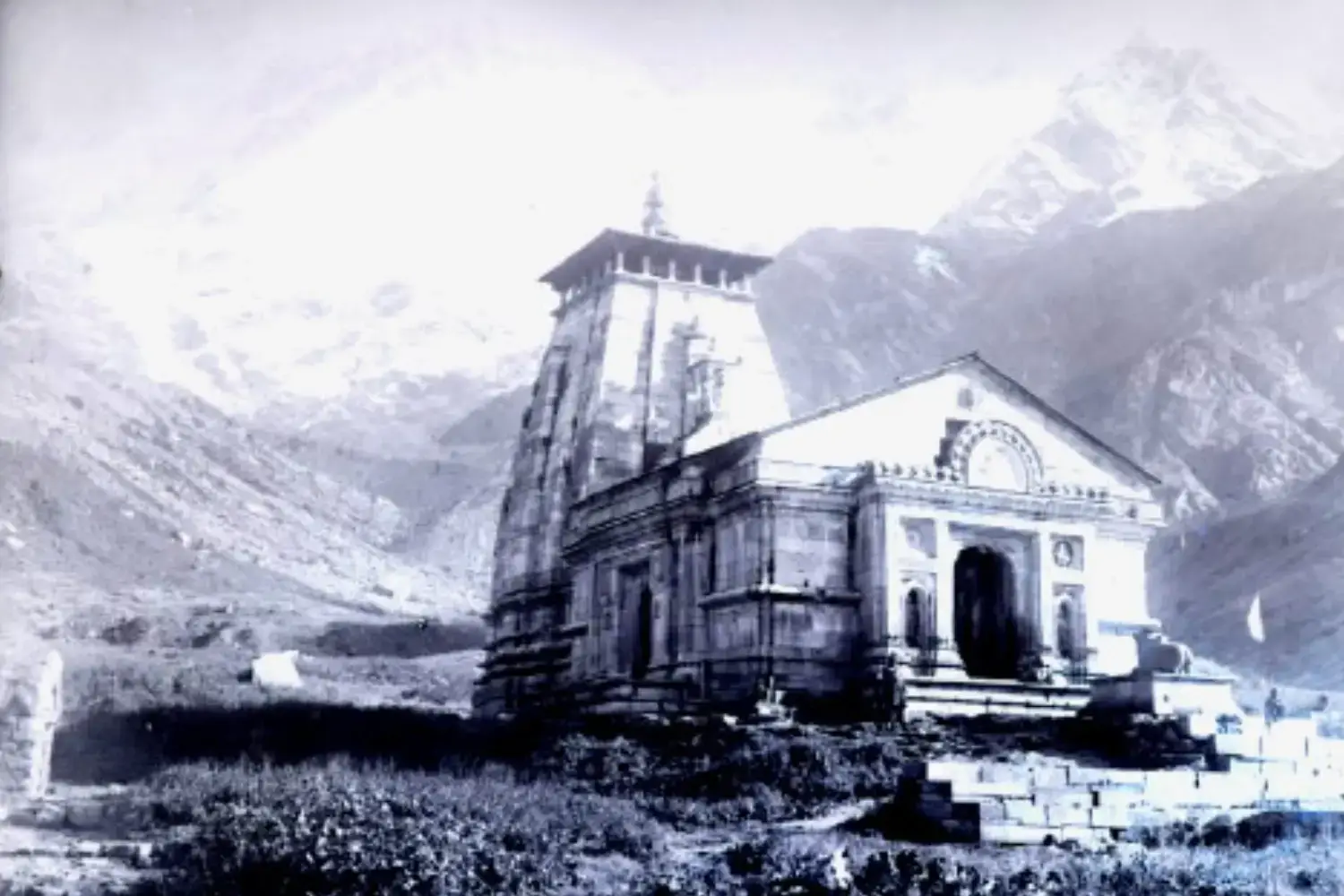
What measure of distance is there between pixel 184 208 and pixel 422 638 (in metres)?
22.9

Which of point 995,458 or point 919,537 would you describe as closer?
point 919,537

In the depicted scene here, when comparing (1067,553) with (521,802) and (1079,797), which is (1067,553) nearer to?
(1079,797)

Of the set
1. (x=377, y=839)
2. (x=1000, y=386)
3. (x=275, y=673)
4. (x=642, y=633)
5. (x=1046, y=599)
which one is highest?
(x=1000, y=386)

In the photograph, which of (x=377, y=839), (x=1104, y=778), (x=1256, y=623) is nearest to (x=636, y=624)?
(x=1104, y=778)

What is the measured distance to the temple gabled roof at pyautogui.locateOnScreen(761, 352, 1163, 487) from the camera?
16.5 metres

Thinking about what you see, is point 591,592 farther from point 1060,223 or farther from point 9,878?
point 1060,223

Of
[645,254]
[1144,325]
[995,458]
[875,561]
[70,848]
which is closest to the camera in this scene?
[70,848]

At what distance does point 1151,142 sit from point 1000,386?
153 inches

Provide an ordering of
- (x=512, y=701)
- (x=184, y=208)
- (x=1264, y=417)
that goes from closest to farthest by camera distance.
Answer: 1. (x=184, y=208)
2. (x=512, y=701)
3. (x=1264, y=417)

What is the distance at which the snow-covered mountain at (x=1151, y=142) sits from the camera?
12664 millimetres

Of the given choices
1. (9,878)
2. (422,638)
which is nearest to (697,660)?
(9,878)

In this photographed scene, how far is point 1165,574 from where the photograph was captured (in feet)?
120

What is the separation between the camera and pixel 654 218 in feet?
73.2

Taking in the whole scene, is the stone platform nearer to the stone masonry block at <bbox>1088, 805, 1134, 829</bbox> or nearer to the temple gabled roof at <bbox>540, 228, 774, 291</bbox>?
the stone masonry block at <bbox>1088, 805, 1134, 829</bbox>
